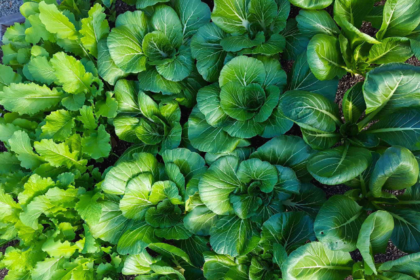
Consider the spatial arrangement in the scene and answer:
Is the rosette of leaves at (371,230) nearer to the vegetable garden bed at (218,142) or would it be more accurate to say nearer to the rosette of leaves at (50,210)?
the vegetable garden bed at (218,142)

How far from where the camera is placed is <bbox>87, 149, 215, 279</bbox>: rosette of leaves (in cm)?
187

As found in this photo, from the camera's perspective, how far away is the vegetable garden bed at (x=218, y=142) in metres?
1.52

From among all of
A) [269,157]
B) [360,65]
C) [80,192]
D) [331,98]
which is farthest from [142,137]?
[360,65]

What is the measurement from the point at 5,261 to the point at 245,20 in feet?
6.84

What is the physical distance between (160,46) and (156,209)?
1.00 meters

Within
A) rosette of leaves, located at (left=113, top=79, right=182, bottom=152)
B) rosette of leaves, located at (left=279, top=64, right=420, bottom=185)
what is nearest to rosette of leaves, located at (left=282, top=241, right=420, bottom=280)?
rosette of leaves, located at (left=279, top=64, right=420, bottom=185)

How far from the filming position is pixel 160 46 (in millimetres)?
2051

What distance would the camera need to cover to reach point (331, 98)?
1.76 meters

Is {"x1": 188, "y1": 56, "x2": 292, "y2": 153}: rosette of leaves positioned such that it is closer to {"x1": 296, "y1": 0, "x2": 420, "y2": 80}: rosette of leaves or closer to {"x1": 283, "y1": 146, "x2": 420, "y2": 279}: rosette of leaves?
{"x1": 296, "y1": 0, "x2": 420, "y2": 80}: rosette of leaves

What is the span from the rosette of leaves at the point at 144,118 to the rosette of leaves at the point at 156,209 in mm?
145

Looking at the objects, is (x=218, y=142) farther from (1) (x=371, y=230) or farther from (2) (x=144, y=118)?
(1) (x=371, y=230)

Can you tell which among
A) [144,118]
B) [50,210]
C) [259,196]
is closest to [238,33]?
[144,118]

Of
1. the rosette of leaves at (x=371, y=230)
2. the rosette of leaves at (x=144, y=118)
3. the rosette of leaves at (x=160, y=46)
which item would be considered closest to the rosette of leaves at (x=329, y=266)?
the rosette of leaves at (x=371, y=230)

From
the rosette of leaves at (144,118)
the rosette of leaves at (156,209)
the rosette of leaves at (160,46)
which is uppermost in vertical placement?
the rosette of leaves at (160,46)
